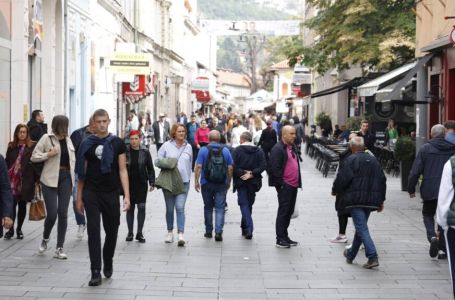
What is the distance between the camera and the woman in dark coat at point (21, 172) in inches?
491

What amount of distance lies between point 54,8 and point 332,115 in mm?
31201

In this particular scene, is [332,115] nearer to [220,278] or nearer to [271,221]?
[271,221]

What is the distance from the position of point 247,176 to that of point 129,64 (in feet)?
62.1

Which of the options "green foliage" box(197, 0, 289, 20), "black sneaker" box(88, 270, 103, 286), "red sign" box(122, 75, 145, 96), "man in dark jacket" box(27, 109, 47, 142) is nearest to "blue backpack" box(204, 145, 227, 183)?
"black sneaker" box(88, 270, 103, 286)

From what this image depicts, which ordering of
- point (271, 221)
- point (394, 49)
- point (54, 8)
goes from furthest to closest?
point (394, 49) → point (54, 8) → point (271, 221)

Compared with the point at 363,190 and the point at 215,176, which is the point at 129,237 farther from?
the point at 363,190

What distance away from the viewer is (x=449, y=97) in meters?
20.8

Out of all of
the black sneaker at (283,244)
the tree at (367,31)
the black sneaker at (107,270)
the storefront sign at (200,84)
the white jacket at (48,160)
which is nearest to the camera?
the black sneaker at (107,270)

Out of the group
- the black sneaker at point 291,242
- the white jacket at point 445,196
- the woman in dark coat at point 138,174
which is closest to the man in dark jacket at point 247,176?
the black sneaker at point 291,242

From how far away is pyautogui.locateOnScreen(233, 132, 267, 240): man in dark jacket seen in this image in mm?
13594

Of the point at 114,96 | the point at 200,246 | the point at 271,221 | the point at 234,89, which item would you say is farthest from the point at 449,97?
the point at 234,89

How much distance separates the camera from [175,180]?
513 inches

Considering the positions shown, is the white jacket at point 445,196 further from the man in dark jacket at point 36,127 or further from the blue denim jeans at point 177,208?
the man in dark jacket at point 36,127

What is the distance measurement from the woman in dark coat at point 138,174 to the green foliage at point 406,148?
9043mm
